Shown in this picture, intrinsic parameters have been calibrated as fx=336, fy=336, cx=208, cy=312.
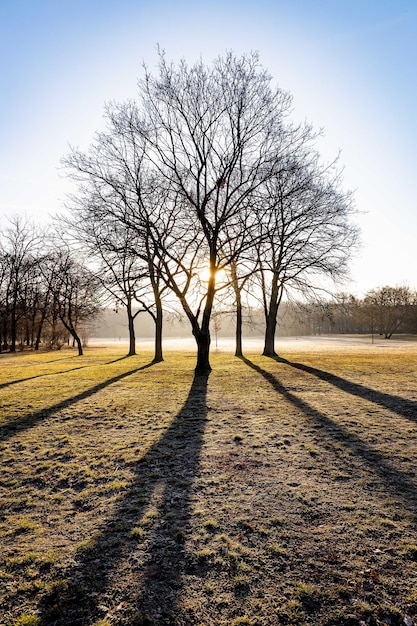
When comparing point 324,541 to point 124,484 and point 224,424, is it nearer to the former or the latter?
point 124,484

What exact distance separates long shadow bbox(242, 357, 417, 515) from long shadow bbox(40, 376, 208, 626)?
282cm

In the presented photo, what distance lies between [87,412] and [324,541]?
→ 698 centimetres

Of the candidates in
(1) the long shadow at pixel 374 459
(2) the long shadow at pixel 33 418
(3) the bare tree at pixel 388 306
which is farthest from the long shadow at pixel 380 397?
(3) the bare tree at pixel 388 306

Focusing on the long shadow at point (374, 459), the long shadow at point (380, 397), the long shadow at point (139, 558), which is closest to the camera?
the long shadow at point (139, 558)

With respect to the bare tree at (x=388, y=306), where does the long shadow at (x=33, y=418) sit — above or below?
below

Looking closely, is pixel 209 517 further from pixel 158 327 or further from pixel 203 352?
pixel 158 327

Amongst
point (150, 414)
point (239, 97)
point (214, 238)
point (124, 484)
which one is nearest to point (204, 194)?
point (214, 238)

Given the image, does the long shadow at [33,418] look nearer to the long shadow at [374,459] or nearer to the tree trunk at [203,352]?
the tree trunk at [203,352]

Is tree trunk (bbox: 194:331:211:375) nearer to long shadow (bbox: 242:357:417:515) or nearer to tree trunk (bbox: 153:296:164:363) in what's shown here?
long shadow (bbox: 242:357:417:515)

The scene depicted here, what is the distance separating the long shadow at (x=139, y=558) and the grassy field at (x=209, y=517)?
0.01 meters

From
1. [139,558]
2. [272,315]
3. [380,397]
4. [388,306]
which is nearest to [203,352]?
[380,397]

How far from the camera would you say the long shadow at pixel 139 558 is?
2.70 meters

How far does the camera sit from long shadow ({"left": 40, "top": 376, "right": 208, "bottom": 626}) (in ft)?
8.86

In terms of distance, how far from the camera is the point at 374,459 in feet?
18.6
